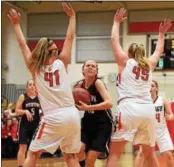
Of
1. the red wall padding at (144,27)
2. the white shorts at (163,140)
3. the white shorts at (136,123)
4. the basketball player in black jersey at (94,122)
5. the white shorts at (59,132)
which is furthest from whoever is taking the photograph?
the red wall padding at (144,27)

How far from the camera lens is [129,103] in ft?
18.0

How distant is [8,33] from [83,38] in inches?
115

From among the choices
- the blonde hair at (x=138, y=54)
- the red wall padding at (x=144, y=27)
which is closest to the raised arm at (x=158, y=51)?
the blonde hair at (x=138, y=54)

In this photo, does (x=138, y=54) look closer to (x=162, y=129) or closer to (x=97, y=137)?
(x=97, y=137)

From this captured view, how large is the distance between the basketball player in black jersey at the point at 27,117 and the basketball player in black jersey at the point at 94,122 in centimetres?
235

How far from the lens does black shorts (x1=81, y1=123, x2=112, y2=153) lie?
5758mm

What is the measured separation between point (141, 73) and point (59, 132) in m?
1.33

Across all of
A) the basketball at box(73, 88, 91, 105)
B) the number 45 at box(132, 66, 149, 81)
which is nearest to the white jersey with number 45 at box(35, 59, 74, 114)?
the basketball at box(73, 88, 91, 105)

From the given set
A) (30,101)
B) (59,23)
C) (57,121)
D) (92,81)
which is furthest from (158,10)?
(57,121)

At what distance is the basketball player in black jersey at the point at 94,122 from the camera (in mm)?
5754

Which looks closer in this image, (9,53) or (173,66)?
(173,66)

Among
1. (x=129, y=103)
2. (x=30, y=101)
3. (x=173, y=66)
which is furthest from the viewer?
(x=173, y=66)

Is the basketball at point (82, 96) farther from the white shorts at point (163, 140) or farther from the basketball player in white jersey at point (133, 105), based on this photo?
the white shorts at point (163, 140)

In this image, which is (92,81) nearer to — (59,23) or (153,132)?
(153,132)
